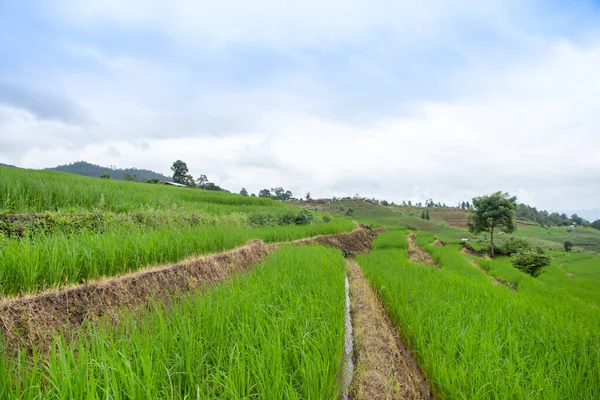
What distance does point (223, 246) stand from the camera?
623 cm

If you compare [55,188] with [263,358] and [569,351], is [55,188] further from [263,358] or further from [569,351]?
[569,351]

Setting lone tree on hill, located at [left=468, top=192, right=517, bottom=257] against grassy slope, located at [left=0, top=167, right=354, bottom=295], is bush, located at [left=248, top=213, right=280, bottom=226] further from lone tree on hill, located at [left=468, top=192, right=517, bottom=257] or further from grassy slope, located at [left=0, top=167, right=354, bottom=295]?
lone tree on hill, located at [left=468, top=192, right=517, bottom=257]

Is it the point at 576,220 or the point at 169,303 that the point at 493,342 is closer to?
the point at 169,303

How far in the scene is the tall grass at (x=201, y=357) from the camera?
1493mm

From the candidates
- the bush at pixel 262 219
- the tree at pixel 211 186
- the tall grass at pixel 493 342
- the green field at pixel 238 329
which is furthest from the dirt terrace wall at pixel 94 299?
the tree at pixel 211 186

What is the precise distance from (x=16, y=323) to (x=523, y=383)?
4.67 m

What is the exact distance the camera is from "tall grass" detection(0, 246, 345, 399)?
1.49 meters

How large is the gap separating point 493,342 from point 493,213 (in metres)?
20.7

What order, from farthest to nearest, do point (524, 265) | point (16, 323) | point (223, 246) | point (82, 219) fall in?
point (524, 265), point (223, 246), point (82, 219), point (16, 323)

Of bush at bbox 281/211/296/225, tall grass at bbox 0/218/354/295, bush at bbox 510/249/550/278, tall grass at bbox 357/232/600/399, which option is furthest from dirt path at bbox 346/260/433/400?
bush at bbox 510/249/550/278

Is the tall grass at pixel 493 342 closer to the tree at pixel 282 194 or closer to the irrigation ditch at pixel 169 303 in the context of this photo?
the irrigation ditch at pixel 169 303

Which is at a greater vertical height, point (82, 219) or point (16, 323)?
point (82, 219)

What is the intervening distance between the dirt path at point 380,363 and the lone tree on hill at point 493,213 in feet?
64.1

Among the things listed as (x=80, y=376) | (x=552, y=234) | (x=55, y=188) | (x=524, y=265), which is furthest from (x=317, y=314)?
(x=552, y=234)
